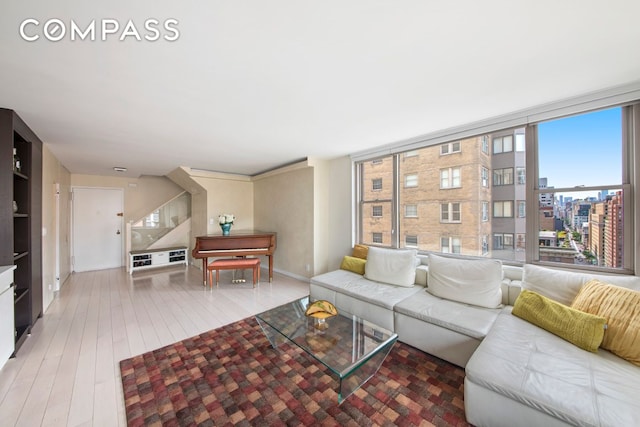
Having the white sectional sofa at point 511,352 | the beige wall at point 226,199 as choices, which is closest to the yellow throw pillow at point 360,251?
the white sectional sofa at point 511,352

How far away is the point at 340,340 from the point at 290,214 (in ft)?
10.3

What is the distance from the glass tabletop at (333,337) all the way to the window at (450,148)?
8.27 ft

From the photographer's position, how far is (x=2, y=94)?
1942 millimetres

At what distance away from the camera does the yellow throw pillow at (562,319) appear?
61.9 inches

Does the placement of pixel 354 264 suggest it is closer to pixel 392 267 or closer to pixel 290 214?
pixel 392 267

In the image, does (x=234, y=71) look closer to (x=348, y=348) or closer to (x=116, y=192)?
(x=348, y=348)

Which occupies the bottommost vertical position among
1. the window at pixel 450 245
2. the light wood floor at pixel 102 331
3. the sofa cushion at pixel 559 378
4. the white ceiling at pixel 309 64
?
the light wood floor at pixel 102 331

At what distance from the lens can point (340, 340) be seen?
199cm

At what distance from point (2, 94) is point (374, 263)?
13.2ft

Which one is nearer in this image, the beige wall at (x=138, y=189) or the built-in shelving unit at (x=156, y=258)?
the built-in shelving unit at (x=156, y=258)

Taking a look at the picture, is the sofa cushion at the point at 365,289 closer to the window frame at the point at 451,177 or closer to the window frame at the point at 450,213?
the window frame at the point at 450,213

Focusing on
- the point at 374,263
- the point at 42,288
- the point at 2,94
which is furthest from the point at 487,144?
the point at 42,288

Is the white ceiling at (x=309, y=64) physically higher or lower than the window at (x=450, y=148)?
higher

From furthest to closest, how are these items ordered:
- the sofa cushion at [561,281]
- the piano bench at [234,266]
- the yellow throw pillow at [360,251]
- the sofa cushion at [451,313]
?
the piano bench at [234,266], the yellow throw pillow at [360,251], the sofa cushion at [451,313], the sofa cushion at [561,281]
